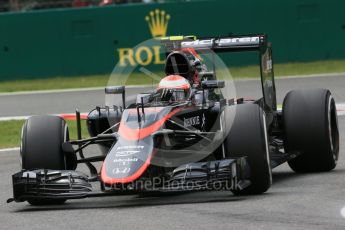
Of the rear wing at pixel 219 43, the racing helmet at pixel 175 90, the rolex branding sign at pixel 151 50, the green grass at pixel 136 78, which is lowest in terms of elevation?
the racing helmet at pixel 175 90

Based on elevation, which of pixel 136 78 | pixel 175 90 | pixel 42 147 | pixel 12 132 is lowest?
pixel 12 132

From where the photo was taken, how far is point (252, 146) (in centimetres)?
912

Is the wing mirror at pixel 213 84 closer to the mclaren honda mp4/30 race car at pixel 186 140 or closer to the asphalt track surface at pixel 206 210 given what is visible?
the mclaren honda mp4/30 race car at pixel 186 140

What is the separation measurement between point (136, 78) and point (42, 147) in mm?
14855

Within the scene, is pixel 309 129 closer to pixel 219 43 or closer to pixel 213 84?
pixel 213 84

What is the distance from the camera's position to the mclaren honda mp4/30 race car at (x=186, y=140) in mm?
8805

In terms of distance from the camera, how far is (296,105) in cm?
1048

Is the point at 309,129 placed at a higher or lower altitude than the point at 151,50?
lower

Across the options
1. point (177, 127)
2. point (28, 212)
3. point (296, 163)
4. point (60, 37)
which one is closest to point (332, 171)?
point (296, 163)

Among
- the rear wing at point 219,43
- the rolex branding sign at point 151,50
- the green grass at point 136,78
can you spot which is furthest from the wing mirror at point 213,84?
the rolex branding sign at point 151,50

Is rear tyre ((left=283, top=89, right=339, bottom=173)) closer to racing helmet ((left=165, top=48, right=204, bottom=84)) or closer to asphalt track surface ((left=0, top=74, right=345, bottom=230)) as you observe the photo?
asphalt track surface ((left=0, top=74, right=345, bottom=230))

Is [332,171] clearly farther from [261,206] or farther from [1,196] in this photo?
[1,196]

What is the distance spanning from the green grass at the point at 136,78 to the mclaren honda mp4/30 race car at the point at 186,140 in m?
12.0

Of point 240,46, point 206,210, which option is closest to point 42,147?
point 206,210
